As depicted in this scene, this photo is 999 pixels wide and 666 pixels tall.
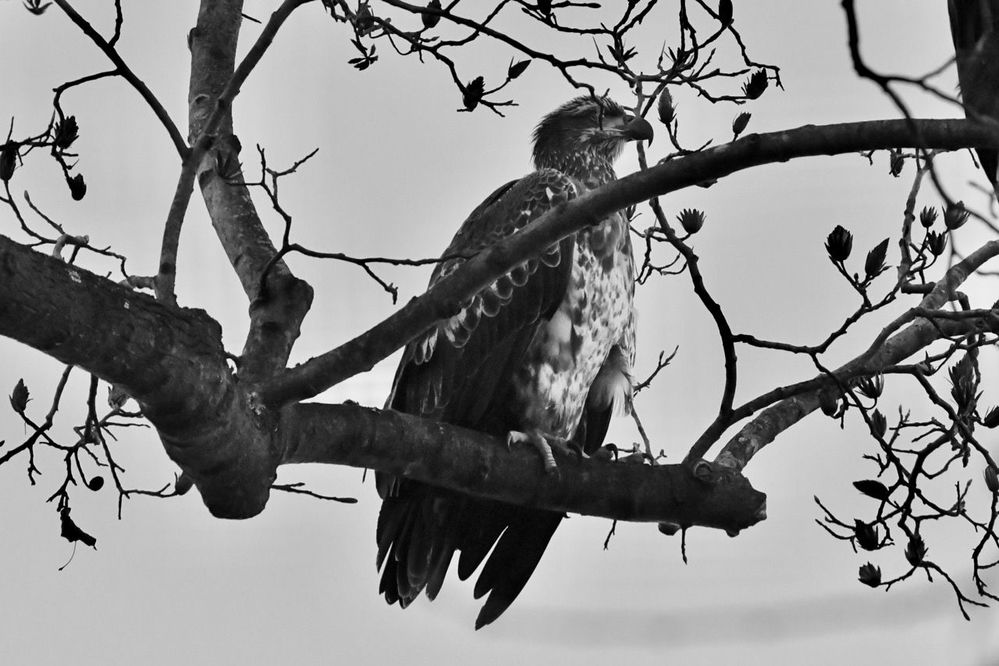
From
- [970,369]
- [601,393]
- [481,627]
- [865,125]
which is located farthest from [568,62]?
[481,627]

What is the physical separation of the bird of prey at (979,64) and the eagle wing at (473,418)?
5.75ft

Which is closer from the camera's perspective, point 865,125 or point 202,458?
point 865,125

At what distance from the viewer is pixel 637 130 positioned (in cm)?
614

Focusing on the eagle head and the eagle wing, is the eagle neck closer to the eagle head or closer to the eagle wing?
the eagle head

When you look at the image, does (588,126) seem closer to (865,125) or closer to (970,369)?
(970,369)

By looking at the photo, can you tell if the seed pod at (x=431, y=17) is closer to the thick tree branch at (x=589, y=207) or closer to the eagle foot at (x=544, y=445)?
the thick tree branch at (x=589, y=207)

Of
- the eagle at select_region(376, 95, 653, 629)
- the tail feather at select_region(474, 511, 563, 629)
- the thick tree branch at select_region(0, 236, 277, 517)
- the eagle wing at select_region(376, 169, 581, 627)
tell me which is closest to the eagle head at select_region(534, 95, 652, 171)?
the eagle at select_region(376, 95, 653, 629)

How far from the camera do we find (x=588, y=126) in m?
6.79

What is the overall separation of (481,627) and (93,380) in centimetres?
215

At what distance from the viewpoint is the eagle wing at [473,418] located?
5.44m

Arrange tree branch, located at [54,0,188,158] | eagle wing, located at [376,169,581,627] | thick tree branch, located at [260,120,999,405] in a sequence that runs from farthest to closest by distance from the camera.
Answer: eagle wing, located at [376,169,581,627]
tree branch, located at [54,0,188,158]
thick tree branch, located at [260,120,999,405]

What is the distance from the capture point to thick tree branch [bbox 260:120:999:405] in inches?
123

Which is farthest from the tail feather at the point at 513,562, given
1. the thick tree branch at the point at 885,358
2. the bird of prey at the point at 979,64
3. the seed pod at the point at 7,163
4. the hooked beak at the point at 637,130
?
the seed pod at the point at 7,163

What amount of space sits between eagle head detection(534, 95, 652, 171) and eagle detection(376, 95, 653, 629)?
826 millimetres
